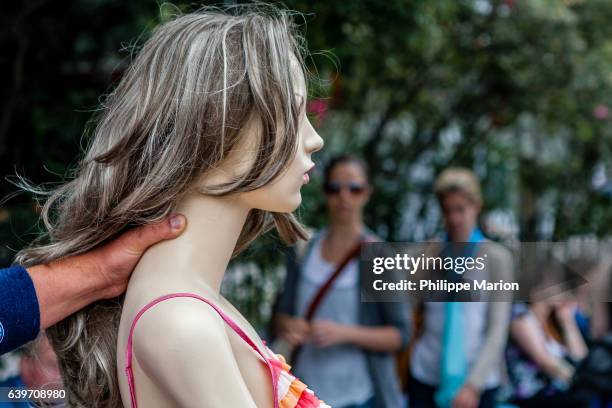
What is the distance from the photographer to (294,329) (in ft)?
10.8

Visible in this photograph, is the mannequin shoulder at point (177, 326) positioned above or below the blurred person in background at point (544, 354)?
above

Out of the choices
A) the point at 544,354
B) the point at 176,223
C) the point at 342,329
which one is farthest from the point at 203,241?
the point at 544,354

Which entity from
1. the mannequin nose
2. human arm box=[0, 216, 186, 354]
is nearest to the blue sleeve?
human arm box=[0, 216, 186, 354]

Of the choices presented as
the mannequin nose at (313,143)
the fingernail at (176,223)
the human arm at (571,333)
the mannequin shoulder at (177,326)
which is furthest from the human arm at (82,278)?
the human arm at (571,333)

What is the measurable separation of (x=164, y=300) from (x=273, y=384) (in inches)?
10.3

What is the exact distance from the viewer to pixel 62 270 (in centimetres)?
157

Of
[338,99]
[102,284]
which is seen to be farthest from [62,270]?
[338,99]

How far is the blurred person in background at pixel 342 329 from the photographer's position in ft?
10.3

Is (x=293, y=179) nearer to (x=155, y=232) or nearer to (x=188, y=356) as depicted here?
(x=155, y=232)

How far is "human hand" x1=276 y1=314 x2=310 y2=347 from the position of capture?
326cm

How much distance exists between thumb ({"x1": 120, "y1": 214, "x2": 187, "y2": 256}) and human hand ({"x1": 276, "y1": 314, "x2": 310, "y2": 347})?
1.83m

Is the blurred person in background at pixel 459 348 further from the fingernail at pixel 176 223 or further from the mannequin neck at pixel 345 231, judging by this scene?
the fingernail at pixel 176 223

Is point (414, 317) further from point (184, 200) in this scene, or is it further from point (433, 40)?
point (433, 40)

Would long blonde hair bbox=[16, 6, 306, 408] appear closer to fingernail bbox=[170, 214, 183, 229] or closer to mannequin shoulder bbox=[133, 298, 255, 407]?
fingernail bbox=[170, 214, 183, 229]
